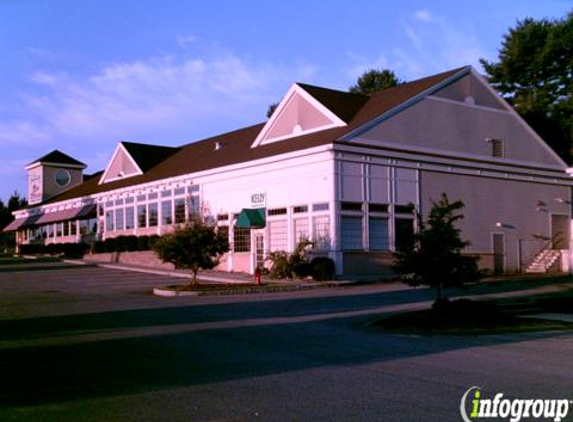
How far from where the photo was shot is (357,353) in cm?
1246

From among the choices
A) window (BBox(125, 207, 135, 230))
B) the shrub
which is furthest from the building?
window (BBox(125, 207, 135, 230))

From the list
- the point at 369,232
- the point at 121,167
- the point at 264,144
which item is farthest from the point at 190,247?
the point at 121,167

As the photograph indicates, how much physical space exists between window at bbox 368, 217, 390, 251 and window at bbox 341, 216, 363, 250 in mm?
625

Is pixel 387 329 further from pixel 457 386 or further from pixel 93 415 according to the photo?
pixel 93 415

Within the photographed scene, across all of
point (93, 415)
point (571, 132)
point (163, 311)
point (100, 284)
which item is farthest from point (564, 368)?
point (571, 132)

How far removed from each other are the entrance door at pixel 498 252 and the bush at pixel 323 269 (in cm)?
1082

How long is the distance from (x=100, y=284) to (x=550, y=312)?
19079mm

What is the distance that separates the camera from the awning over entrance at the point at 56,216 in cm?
5303

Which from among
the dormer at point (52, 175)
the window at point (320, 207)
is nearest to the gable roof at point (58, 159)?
the dormer at point (52, 175)

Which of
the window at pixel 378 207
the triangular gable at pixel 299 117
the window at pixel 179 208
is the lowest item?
the window at pixel 378 207

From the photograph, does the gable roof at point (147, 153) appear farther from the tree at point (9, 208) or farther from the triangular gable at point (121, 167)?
the tree at point (9, 208)

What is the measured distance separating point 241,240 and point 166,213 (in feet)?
26.7

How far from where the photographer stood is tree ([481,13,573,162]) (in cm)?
5116

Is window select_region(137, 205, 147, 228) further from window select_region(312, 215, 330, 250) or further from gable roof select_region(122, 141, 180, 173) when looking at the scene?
window select_region(312, 215, 330, 250)
